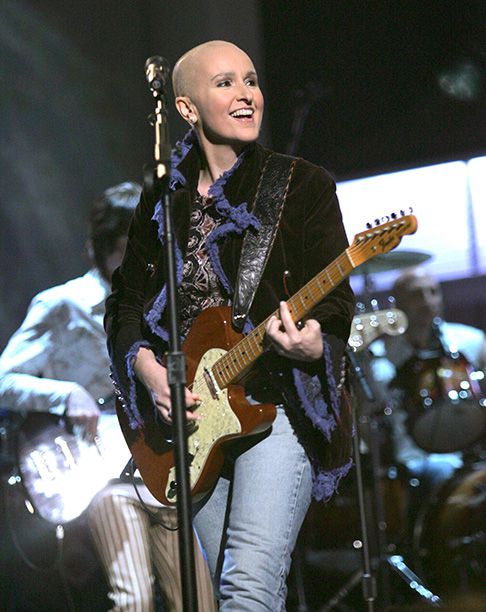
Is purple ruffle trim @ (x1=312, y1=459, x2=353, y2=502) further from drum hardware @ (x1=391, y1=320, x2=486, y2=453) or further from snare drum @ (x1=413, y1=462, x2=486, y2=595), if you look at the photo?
snare drum @ (x1=413, y1=462, x2=486, y2=595)

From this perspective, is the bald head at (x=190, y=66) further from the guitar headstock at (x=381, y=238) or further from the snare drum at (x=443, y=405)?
the snare drum at (x=443, y=405)

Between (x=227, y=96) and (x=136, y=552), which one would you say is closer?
(x=227, y=96)

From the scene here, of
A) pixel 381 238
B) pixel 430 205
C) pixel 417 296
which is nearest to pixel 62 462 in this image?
pixel 381 238

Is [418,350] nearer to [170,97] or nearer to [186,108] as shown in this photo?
[170,97]

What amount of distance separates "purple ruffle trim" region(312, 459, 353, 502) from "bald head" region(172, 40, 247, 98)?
3.73 feet

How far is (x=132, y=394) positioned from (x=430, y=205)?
4486mm

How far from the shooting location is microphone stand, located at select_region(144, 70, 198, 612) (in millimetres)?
2240

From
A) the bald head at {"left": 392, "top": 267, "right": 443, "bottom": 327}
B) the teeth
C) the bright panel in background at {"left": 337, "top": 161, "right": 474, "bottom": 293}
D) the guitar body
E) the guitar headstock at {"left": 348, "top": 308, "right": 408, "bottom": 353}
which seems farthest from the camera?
the bright panel in background at {"left": 337, "top": 161, "right": 474, "bottom": 293}

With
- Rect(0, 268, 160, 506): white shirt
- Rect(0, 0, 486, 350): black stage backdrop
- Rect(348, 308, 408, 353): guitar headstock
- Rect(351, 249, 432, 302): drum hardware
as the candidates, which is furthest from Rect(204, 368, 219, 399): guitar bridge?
Rect(0, 0, 486, 350): black stage backdrop

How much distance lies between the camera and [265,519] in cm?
244

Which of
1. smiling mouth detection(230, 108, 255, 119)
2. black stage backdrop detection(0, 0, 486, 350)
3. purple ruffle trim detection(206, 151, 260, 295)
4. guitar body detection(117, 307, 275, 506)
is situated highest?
black stage backdrop detection(0, 0, 486, 350)

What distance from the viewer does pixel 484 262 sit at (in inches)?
271

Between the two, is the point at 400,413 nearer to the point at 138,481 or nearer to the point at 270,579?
the point at 138,481

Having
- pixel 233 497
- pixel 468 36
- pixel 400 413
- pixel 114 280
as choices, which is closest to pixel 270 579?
pixel 233 497
